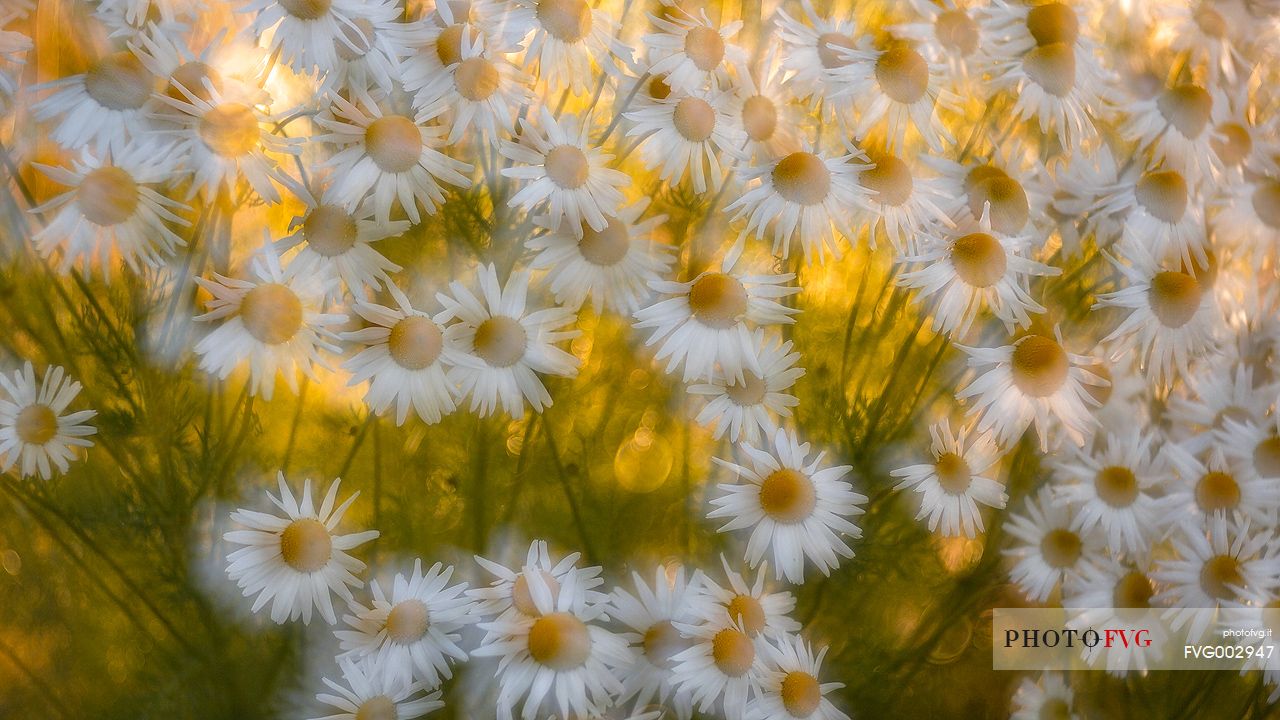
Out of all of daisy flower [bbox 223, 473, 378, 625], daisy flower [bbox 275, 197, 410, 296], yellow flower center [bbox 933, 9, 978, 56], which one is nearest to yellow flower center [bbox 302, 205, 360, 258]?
daisy flower [bbox 275, 197, 410, 296]

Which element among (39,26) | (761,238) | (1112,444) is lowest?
(1112,444)

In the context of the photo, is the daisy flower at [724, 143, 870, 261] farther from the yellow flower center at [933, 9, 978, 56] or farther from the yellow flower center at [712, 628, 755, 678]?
the yellow flower center at [712, 628, 755, 678]

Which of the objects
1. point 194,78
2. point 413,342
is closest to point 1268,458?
point 413,342

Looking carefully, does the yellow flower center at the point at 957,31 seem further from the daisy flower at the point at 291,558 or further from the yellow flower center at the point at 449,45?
the daisy flower at the point at 291,558

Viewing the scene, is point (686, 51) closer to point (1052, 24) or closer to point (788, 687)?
point (1052, 24)

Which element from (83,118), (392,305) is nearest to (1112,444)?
(392,305)

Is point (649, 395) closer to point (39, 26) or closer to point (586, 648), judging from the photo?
point (586, 648)
